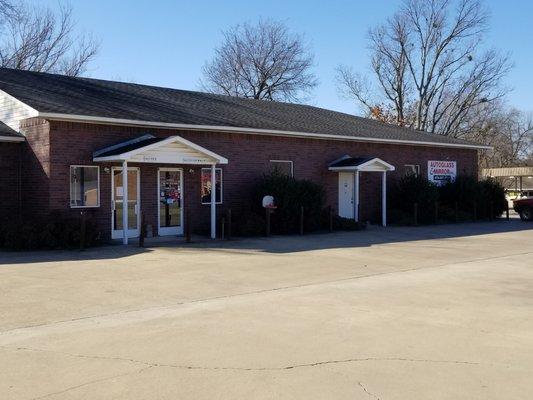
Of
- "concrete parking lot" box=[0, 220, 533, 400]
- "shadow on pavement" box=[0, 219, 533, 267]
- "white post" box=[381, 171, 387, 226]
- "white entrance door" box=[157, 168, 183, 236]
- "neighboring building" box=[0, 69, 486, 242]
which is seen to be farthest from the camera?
"white post" box=[381, 171, 387, 226]

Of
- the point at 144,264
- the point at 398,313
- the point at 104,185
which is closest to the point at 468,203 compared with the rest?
the point at 104,185

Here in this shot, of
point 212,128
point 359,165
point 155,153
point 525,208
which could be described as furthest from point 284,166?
point 525,208

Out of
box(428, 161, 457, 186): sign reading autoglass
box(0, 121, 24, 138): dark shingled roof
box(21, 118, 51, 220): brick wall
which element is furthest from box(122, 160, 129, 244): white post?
box(428, 161, 457, 186): sign reading autoglass

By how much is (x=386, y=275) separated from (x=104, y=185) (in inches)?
373

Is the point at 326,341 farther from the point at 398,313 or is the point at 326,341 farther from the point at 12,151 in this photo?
the point at 12,151

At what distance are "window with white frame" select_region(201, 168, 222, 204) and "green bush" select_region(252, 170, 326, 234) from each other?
47.0 inches

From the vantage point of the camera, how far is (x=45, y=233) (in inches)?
609

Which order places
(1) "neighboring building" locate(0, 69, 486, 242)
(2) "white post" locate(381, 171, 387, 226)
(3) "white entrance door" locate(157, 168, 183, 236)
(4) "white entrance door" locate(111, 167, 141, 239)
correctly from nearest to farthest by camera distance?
(1) "neighboring building" locate(0, 69, 486, 242) < (4) "white entrance door" locate(111, 167, 141, 239) < (3) "white entrance door" locate(157, 168, 183, 236) < (2) "white post" locate(381, 171, 387, 226)

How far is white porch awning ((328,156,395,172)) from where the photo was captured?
930 inches

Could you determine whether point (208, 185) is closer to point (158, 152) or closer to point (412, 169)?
point (158, 152)

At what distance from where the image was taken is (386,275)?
1188 centimetres

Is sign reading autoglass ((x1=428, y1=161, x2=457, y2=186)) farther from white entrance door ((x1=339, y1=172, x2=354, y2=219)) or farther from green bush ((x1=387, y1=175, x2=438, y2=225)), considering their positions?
white entrance door ((x1=339, y1=172, x2=354, y2=219))

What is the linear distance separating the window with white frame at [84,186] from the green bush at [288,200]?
18.1 ft

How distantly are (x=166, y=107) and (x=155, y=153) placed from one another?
4305 millimetres
